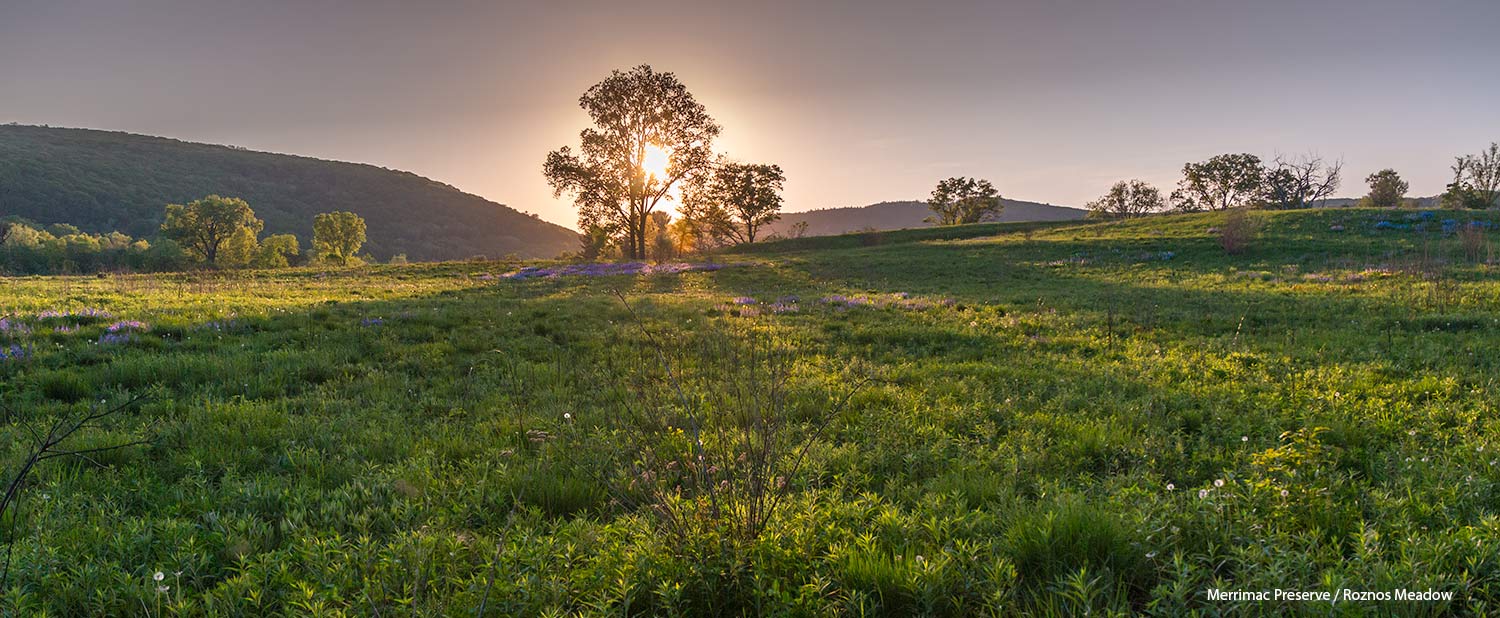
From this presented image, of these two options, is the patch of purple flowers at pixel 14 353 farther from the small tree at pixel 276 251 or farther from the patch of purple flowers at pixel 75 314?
the small tree at pixel 276 251

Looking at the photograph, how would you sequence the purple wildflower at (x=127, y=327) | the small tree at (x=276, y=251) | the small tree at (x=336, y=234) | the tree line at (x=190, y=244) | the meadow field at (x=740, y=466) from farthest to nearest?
the small tree at (x=336, y=234)
the small tree at (x=276, y=251)
the tree line at (x=190, y=244)
the purple wildflower at (x=127, y=327)
the meadow field at (x=740, y=466)

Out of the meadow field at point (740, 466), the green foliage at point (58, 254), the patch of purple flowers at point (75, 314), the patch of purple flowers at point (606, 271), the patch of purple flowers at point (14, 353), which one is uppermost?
the green foliage at point (58, 254)

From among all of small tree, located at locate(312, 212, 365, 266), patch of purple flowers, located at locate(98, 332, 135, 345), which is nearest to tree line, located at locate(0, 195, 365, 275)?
small tree, located at locate(312, 212, 365, 266)

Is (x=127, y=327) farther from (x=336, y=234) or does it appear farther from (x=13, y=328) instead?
(x=336, y=234)

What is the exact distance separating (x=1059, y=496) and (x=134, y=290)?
22.3m

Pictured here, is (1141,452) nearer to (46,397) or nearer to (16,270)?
(46,397)

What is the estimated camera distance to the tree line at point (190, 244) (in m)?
65.4

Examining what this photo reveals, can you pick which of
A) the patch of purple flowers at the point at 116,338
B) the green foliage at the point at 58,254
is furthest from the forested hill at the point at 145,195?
the patch of purple flowers at the point at 116,338

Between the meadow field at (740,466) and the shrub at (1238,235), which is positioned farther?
the shrub at (1238,235)

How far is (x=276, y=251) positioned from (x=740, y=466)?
120 metres

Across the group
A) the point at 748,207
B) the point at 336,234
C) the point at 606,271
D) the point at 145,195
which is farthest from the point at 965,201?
the point at 145,195

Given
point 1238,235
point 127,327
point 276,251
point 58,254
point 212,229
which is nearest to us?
point 127,327

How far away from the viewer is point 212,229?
276ft

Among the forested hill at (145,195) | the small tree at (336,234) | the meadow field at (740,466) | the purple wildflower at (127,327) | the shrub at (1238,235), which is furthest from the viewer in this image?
the forested hill at (145,195)
